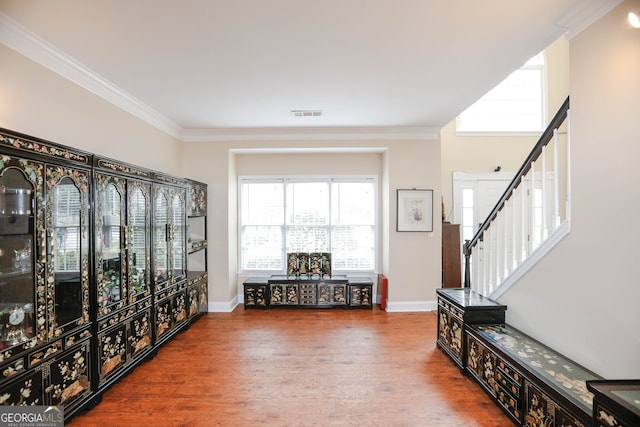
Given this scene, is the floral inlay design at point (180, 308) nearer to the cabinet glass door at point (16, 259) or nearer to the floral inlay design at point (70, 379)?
the floral inlay design at point (70, 379)

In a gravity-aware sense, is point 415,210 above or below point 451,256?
above

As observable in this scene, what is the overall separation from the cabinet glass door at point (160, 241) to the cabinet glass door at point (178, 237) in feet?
0.49

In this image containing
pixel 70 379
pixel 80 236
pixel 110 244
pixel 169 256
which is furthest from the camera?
pixel 169 256

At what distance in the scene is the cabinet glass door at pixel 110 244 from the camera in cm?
262

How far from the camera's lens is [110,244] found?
2.82m

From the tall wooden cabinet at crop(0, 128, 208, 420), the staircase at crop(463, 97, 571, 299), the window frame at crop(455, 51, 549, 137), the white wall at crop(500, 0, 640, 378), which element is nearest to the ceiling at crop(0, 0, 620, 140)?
the white wall at crop(500, 0, 640, 378)

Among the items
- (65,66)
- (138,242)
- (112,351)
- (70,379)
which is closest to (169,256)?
(138,242)

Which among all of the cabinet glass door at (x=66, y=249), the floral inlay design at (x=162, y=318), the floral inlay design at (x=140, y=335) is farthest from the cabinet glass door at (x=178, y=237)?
the cabinet glass door at (x=66, y=249)

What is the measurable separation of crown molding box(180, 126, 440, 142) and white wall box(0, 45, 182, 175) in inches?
→ 38.9

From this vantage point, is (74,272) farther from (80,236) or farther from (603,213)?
(603,213)

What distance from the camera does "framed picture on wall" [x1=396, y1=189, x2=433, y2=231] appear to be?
4.95 meters

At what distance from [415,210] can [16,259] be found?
4620mm

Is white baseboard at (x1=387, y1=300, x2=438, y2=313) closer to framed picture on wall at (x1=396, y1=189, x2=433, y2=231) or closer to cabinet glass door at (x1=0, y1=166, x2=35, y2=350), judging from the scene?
framed picture on wall at (x1=396, y1=189, x2=433, y2=231)

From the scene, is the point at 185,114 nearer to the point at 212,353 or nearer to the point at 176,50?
the point at 176,50
